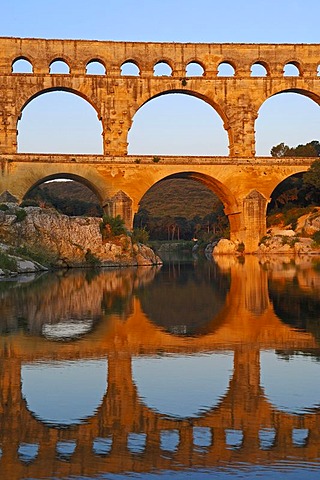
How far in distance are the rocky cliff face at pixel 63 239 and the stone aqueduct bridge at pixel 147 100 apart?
7.29 meters

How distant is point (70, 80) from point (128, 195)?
7.27m

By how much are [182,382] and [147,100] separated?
35232 mm

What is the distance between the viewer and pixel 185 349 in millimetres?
7504

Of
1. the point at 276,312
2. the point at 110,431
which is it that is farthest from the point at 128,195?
the point at 110,431

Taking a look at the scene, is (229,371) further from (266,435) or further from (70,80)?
(70,80)

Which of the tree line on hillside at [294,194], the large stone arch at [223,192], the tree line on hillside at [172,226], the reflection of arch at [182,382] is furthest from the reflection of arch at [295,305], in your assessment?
the tree line on hillside at [172,226]

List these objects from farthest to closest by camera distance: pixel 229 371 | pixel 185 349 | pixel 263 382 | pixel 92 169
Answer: pixel 92 169 → pixel 185 349 → pixel 229 371 → pixel 263 382

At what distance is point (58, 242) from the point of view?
26781mm

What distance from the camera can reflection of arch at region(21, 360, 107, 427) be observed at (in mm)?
4793

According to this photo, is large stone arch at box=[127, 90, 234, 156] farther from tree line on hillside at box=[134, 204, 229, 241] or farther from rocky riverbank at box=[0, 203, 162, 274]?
tree line on hillside at box=[134, 204, 229, 241]

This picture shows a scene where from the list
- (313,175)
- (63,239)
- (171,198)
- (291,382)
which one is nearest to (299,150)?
(313,175)

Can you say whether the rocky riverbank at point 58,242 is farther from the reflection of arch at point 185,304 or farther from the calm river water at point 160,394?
the calm river water at point 160,394

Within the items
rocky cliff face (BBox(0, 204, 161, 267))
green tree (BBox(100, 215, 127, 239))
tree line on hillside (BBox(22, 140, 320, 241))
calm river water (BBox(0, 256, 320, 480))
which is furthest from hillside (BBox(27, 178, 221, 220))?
calm river water (BBox(0, 256, 320, 480))

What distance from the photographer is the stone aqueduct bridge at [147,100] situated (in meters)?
37.3
